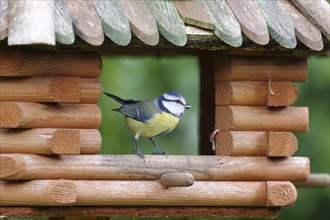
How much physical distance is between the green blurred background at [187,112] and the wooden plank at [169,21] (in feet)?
11.4

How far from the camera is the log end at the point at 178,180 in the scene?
659 centimetres

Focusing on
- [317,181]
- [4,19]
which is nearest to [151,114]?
[4,19]

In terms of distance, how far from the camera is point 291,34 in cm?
679

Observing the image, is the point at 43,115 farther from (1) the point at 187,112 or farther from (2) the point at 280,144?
(1) the point at 187,112

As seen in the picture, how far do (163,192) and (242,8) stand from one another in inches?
43.5

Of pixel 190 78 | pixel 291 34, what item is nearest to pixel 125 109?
pixel 291 34

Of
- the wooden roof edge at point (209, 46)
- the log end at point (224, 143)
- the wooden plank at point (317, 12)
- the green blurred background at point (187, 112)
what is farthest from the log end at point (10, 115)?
the green blurred background at point (187, 112)

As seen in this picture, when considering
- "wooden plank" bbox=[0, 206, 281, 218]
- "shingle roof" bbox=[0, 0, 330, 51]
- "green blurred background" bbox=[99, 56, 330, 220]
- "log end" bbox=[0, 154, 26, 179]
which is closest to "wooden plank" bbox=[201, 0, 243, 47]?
"shingle roof" bbox=[0, 0, 330, 51]

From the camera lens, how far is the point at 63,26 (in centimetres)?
620

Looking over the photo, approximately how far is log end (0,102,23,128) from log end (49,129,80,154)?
0.67ft

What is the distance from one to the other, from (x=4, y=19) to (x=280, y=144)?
1.81m

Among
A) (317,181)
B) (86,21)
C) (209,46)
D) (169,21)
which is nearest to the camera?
(86,21)

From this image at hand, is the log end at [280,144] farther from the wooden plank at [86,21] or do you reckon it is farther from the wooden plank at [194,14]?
the wooden plank at [86,21]

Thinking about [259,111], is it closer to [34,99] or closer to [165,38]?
[165,38]
